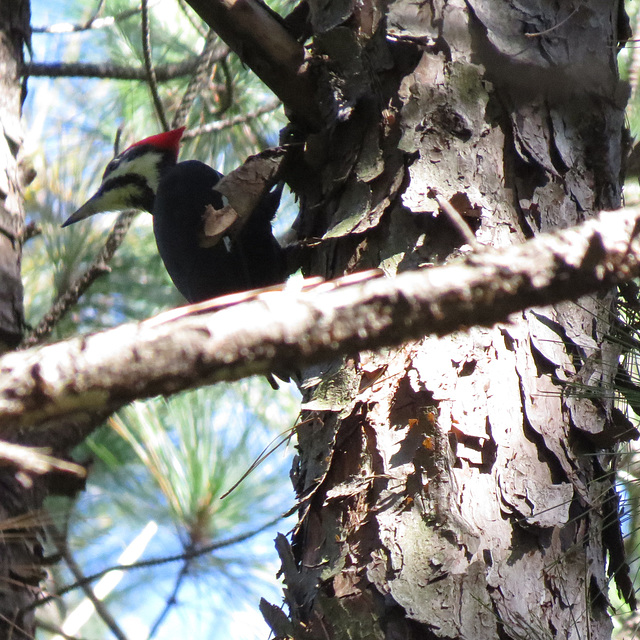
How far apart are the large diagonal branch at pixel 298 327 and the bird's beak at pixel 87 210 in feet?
7.96

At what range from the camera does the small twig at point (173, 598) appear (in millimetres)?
2504

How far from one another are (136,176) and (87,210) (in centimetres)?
25

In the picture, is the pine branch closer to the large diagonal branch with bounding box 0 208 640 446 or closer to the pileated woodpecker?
the pileated woodpecker

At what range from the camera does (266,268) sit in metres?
2.44

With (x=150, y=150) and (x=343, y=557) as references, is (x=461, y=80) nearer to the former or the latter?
(x=343, y=557)

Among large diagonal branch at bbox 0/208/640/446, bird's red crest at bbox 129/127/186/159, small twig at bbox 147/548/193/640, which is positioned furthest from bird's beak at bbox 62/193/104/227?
large diagonal branch at bbox 0/208/640/446

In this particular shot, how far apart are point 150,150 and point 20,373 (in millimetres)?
2587

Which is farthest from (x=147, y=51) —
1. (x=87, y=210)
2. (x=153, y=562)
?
(x=153, y=562)

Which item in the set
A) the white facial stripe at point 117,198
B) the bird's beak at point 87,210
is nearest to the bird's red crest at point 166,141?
the white facial stripe at point 117,198

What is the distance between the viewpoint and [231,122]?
3086 millimetres

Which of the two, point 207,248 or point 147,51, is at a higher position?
point 147,51

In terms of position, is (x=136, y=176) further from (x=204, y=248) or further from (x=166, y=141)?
(x=204, y=248)

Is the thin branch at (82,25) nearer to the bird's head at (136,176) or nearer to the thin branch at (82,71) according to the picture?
the thin branch at (82,71)

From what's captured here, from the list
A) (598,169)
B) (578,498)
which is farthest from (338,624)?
(598,169)
